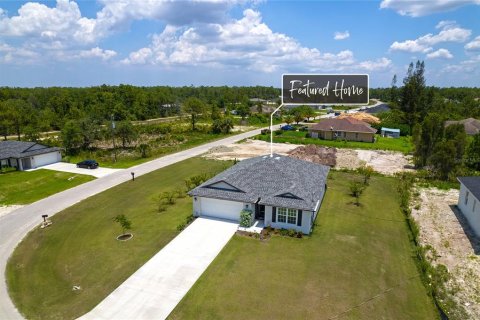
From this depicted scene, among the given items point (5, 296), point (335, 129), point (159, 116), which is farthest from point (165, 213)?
point (159, 116)

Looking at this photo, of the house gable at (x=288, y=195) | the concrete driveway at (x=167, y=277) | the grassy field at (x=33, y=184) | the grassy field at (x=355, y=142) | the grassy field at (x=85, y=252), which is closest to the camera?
the concrete driveway at (x=167, y=277)

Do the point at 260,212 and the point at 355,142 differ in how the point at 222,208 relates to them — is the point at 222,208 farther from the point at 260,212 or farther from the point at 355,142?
the point at 355,142

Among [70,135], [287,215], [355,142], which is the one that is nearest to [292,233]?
[287,215]

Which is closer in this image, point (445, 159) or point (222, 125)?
point (445, 159)

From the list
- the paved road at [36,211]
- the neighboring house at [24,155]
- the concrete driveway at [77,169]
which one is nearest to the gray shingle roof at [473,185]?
the paved road at [36,211]

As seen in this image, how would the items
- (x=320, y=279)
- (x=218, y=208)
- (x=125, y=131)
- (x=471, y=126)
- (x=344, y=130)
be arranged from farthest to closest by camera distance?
(x=344, y=130), (x=471, y=126), (x=125, y=131), (x=218, y=208), (x=320, y=279)

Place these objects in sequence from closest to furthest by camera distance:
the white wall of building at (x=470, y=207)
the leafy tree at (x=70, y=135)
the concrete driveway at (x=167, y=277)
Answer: the concrete driveway at (x=167, y=277) < the white wall of building at (x=470, y=207) < the leafy tree at (x=70, y=135)

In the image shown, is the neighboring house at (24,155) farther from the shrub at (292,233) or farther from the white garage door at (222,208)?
the shrub at (292,233)
